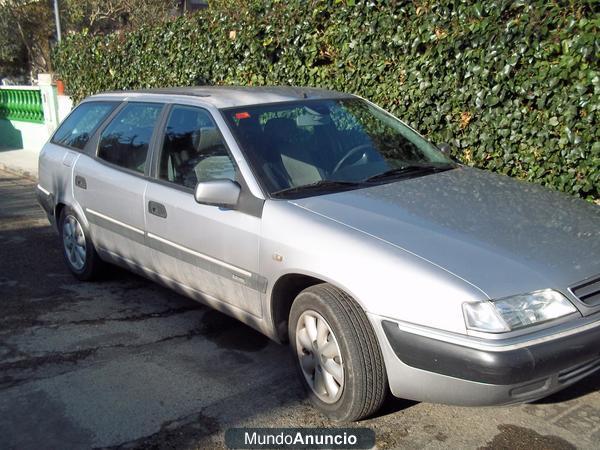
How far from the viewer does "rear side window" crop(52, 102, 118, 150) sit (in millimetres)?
5500

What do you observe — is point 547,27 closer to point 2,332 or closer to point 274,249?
point 274,249

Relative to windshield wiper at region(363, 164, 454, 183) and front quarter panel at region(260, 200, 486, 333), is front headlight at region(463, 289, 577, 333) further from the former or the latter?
windshield wiper at region(363, 164, 454, 183)

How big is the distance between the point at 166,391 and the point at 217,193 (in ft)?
3.87

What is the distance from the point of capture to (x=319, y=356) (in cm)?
339

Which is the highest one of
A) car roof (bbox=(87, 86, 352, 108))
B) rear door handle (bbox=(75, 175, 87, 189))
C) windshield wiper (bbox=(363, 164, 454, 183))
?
car roof (bbox=(87, 86, 352, 108))

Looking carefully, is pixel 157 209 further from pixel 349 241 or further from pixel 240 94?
pixel 349 241

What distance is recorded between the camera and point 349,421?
3.32 metres

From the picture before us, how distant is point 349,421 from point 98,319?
7.83ft

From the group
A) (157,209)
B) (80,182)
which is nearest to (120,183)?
(157,209)

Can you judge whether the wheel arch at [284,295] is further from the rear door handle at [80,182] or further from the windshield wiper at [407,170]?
the rear door handle at [80,182]

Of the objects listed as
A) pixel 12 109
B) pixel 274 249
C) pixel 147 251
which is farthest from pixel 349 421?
pixel 12 109

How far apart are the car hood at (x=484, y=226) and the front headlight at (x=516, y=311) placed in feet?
0.13

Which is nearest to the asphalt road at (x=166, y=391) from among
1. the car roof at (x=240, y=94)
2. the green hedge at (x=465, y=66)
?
the car roof at (x=240, y=94)

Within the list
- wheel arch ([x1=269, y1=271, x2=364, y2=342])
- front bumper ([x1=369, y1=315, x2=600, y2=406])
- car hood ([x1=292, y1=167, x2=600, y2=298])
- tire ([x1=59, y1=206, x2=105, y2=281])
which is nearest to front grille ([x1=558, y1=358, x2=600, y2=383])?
front bumper ([x1=369, y1=315, x2=600, y2=406])
